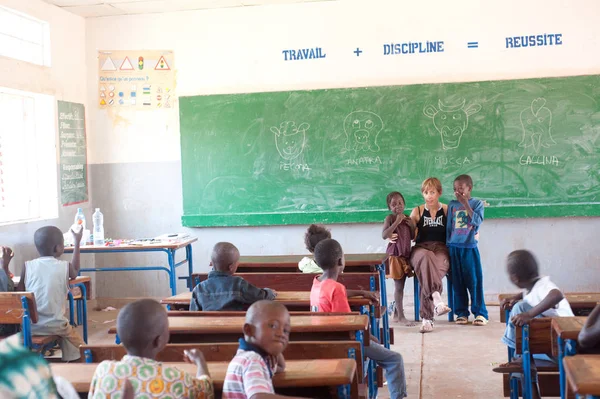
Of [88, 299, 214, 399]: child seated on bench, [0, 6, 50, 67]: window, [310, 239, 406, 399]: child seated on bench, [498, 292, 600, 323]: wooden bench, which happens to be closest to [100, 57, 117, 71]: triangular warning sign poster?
[0, 6, 50, 67]: window

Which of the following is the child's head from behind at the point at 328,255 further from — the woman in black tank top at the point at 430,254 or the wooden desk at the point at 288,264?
the woman in black tank top at the point at 430,254

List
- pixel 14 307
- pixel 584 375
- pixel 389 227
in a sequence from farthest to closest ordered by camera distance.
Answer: pixel 389 227
pixel 14 307
pixel 584 375

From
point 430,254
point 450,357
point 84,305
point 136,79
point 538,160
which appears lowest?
point 450,357

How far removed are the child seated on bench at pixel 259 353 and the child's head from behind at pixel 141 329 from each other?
0.24m

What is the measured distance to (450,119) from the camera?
693cm

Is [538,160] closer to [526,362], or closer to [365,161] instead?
[365,161]

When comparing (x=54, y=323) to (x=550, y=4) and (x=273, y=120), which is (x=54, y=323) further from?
(x=550, y=4)

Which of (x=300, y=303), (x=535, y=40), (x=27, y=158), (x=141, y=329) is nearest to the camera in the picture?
(x=141, y=329)

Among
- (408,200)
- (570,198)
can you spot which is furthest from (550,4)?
(408,200)

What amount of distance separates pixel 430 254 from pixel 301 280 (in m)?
1.52

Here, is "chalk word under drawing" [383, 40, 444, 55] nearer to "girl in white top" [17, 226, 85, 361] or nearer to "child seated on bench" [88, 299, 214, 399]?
"girl in white top" [17, 226, 85, 361]

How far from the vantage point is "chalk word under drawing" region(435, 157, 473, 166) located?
22.7 ft

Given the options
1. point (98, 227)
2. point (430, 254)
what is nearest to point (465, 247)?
point (430, 254)

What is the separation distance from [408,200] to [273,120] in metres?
1.52
